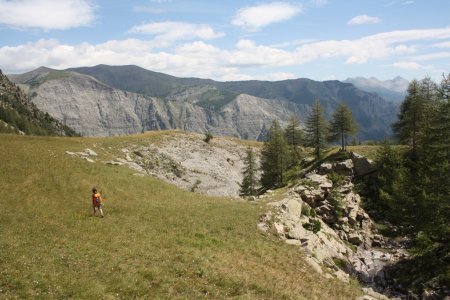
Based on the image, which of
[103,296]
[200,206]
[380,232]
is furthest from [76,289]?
[380,232]

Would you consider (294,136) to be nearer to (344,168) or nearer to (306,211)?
(344,168)

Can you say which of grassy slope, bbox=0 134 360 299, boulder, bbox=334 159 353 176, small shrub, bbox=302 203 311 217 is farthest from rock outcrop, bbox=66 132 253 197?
small shrub, bbox=302 203 311 217

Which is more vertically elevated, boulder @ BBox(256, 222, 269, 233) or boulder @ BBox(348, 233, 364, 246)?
boulder @ BBox(256, 222, 269, 233)

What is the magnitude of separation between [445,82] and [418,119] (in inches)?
1344

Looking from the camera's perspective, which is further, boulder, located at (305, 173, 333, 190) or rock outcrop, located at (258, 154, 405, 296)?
boulder, located at (305, 173, 333, 190)

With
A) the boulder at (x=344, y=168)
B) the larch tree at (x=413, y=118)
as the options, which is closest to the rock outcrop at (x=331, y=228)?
the boulder at (x=344, y=168)

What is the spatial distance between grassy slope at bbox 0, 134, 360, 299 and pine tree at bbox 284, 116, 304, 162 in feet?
151

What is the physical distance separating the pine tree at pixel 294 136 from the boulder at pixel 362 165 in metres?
19.9

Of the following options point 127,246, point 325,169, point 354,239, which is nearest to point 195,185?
point 325,169

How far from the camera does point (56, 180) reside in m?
32.7

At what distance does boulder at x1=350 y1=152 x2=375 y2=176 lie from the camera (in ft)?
192

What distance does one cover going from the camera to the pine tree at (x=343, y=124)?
6994cm

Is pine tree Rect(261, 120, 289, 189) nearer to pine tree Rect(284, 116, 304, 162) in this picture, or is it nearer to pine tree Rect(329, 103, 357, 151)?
pine tree Rect(284, 116, 304, 162)

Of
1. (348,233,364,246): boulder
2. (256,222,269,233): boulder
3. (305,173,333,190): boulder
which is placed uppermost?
(256,222,269,233): boulder
